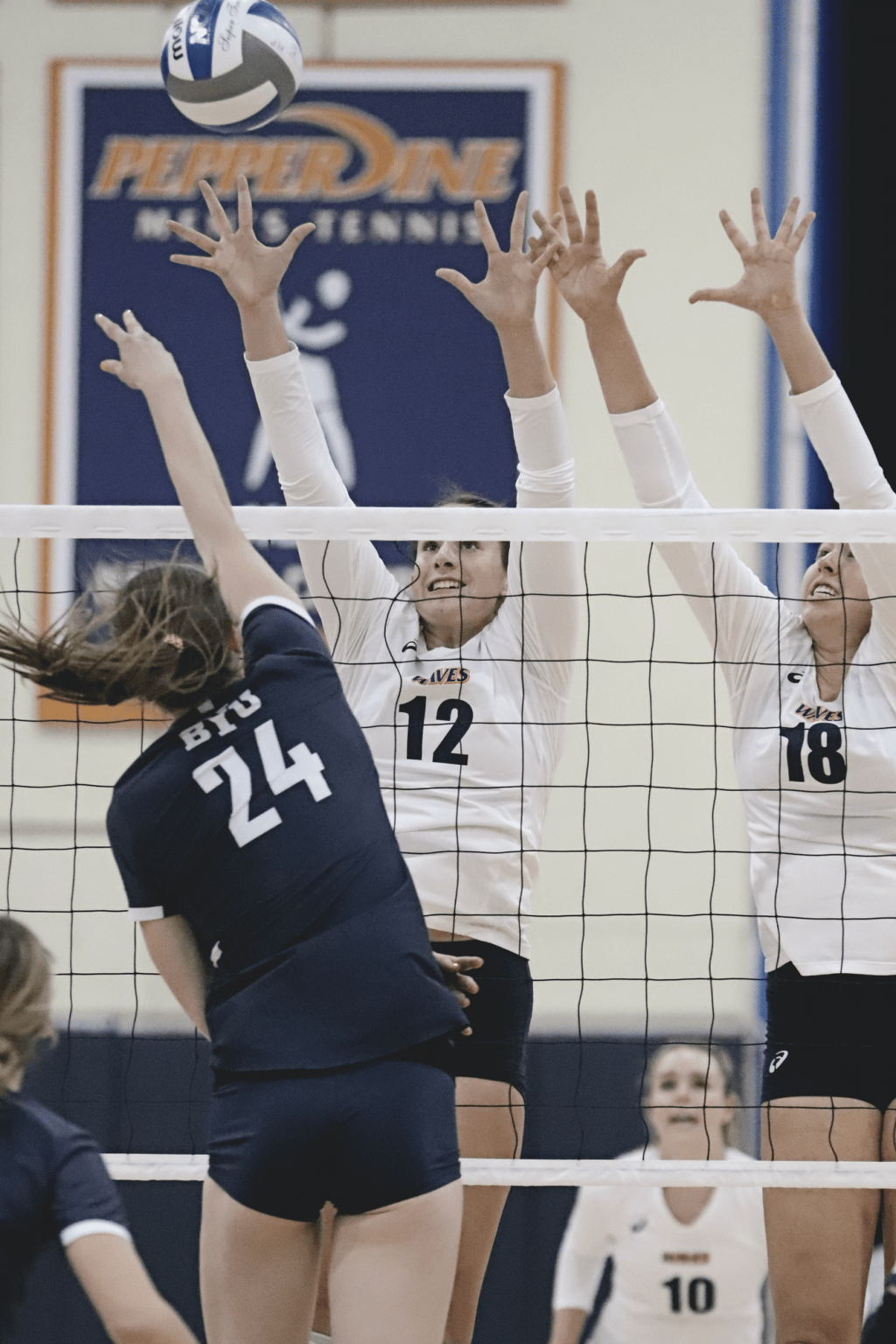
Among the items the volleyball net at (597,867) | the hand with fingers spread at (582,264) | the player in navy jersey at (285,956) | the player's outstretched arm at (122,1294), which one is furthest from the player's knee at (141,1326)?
the volleyball net at (597,867)

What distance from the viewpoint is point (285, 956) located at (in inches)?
81.2

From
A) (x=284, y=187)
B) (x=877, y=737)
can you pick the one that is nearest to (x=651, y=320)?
(x=284, y=187)

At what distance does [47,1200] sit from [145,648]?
71 centimetres

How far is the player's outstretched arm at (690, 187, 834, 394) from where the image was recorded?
316 cm

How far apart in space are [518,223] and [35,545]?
3.93 metres

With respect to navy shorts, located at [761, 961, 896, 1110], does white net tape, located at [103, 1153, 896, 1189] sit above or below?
below

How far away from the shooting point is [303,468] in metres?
3.41

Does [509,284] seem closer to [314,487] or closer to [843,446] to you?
[314,487]

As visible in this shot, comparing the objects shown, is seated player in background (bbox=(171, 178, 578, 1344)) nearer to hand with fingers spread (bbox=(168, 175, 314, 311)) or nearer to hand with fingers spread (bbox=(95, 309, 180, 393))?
hand with fingers spread (bbox=(168, 175, 314, 311))

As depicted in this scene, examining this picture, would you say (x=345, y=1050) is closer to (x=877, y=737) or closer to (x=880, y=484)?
(x=877, y=737)

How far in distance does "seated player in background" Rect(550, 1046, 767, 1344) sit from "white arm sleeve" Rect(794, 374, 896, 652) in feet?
9.01

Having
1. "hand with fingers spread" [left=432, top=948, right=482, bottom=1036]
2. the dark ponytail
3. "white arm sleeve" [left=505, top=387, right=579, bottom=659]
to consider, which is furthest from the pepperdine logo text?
the dark ponytail

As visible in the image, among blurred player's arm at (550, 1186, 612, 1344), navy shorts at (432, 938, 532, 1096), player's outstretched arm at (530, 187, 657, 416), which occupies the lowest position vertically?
blurred player's arm at (550, 1186, 612, 1344)

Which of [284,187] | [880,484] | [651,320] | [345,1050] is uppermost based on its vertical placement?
[284,187]
